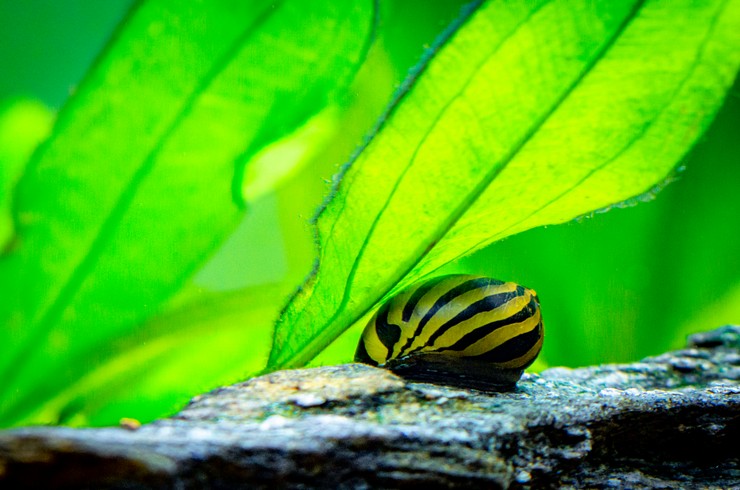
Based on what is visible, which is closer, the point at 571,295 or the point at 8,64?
the point at 8,64

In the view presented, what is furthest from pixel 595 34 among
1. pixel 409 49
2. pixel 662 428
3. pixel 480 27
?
pixel 662 428

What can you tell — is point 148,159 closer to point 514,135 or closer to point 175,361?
point 175,361

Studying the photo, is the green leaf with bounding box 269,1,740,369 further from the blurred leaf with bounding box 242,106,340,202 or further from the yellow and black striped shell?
the blurred leaf with bounding box 242,106,340,202

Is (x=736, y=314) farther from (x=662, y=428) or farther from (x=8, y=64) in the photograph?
(x=8, y=64)

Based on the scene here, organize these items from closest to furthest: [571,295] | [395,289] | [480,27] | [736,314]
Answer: [480,27] → [395,289] → [571,295] → [736,314]

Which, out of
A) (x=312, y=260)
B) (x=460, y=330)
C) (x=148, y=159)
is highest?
(x=148, y=159)

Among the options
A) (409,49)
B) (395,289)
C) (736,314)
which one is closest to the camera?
(395,289)

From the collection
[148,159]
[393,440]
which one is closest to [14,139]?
[148,159]

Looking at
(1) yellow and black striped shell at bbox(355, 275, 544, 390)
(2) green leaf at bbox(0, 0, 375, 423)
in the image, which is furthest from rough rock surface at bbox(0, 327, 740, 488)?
(2) green leaf at bbox(0, 0, 375, 423)
